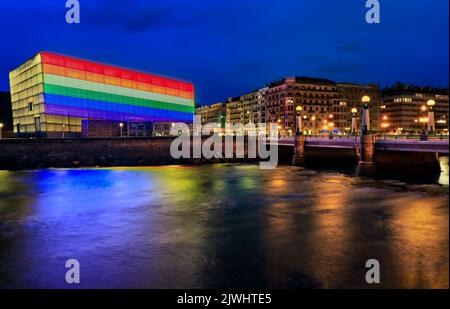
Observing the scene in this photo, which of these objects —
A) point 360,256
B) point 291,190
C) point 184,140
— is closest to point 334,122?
point 184,140

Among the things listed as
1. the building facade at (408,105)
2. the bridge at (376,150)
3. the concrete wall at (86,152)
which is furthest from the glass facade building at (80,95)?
the building facade at (408,105)

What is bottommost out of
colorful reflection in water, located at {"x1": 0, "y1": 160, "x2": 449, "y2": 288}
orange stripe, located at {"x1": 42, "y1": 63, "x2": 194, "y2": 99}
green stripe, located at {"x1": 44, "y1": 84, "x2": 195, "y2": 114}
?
colorful reflection in water, located at {"x1": 0, "y1": 160, "x2": 449, "y2": 288}

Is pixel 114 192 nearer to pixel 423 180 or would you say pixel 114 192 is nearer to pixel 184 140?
pixel 423 180

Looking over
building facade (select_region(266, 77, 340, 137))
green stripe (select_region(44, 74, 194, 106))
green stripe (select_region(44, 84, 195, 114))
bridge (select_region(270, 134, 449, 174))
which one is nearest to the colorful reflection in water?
bridge (select_region(270, 134, 449, 174))

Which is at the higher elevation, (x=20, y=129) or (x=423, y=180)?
(x=20, y=129)

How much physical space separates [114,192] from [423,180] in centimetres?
3117

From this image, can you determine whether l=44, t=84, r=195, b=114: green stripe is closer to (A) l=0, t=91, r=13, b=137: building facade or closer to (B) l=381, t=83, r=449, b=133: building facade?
(A) l=0, t=91, r=13, b=137: building facade

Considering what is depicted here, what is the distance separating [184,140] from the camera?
77.9 m

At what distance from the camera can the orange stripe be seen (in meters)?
85.6

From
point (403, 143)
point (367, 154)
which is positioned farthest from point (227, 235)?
point (367, 154)

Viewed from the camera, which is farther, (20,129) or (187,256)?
(20,129)

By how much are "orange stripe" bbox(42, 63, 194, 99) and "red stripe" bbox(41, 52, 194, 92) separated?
0.75 metres

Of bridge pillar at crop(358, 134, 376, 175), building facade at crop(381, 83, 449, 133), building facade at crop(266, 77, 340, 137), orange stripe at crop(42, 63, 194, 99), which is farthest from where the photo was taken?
building facade at crop(381, 83, 449, 133)
